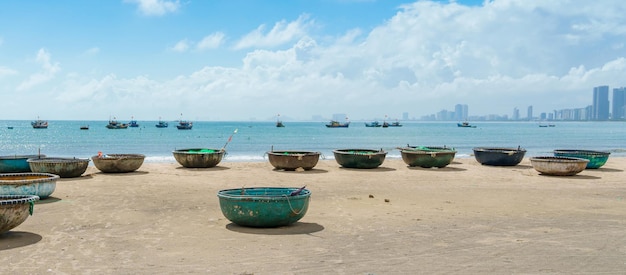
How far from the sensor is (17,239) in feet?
28.6

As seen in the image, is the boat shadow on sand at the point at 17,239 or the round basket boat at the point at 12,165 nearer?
the boat shadow on sand at the point at 17,239

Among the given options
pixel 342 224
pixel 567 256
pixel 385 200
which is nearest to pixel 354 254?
pixel 342 224

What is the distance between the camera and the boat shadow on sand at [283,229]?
9.41 metres

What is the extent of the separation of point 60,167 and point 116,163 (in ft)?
7.81

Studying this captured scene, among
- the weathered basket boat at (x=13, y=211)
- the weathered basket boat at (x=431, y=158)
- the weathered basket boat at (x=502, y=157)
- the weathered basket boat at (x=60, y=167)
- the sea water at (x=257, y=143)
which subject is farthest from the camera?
the sea water at (x=257, y=143)

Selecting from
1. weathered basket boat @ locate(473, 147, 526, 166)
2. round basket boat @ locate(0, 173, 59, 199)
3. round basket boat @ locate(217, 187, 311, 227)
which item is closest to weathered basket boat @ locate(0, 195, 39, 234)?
round basket boat @ locate(217, 187, 311, 227)

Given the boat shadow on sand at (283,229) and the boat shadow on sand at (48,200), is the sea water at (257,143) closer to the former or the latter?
the boat shadow on sand at (48,200)

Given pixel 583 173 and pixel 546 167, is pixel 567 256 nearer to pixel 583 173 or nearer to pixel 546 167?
pixel 546 167

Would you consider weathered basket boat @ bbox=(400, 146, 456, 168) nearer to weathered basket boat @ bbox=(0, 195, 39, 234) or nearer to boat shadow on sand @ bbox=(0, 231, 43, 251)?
boat shadow on sand @ bbox=(0, 231, 43, 251)

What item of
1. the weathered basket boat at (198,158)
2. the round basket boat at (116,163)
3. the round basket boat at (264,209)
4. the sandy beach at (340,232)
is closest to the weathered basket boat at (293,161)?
the weathered basket boat at (198,158)

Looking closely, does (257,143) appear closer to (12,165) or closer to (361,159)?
(361,159)

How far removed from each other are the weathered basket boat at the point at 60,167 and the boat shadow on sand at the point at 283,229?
30.3ft

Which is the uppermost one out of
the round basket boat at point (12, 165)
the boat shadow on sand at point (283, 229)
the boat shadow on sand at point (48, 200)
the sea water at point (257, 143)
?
the round basket boat at point (12, 165)

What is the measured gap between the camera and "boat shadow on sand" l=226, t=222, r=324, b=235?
30.9ft
